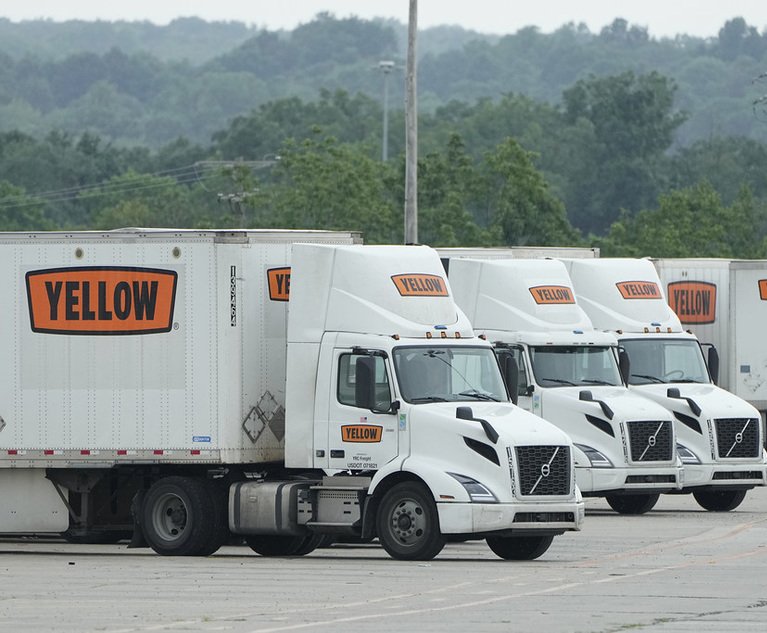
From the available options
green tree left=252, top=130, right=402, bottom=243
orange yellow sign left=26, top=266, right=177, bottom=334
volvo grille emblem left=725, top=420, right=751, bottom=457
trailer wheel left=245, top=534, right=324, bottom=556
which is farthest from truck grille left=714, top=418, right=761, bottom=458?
green tree left=252, top=130, right=402, bottom=243

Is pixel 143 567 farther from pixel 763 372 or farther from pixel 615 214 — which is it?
pixel 615 214

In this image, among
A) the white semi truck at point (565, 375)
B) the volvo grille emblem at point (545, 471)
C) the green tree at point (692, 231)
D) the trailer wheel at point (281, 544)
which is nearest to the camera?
the volvo grille emblem at point (545, 471)

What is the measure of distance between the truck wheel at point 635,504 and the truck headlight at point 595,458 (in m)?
1.85

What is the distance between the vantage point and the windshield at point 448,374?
24016 millimetres

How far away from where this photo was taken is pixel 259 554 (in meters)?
25.6

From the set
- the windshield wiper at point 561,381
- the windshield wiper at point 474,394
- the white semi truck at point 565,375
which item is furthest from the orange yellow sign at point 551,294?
the windshield wiper at point 474,394

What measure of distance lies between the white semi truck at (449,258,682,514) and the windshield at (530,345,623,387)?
1 cm

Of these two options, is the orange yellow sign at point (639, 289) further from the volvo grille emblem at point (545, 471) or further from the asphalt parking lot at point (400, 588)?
the volvo grille emblem at point (545, 471)

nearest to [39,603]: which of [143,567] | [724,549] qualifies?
[143,567]

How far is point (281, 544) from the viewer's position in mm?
25500

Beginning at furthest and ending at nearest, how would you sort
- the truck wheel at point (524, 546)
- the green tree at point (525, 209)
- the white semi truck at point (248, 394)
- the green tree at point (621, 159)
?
the green tree at point (621, 159), the green tree at point (525, 209), the truck wheel at point (524, 546), the white semi truck at point (248, 394)

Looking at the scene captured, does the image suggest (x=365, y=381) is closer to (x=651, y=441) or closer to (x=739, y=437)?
(x=651, y=441)

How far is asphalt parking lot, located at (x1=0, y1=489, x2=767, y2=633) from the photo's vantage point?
1747 cm

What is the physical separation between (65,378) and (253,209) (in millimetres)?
62074
